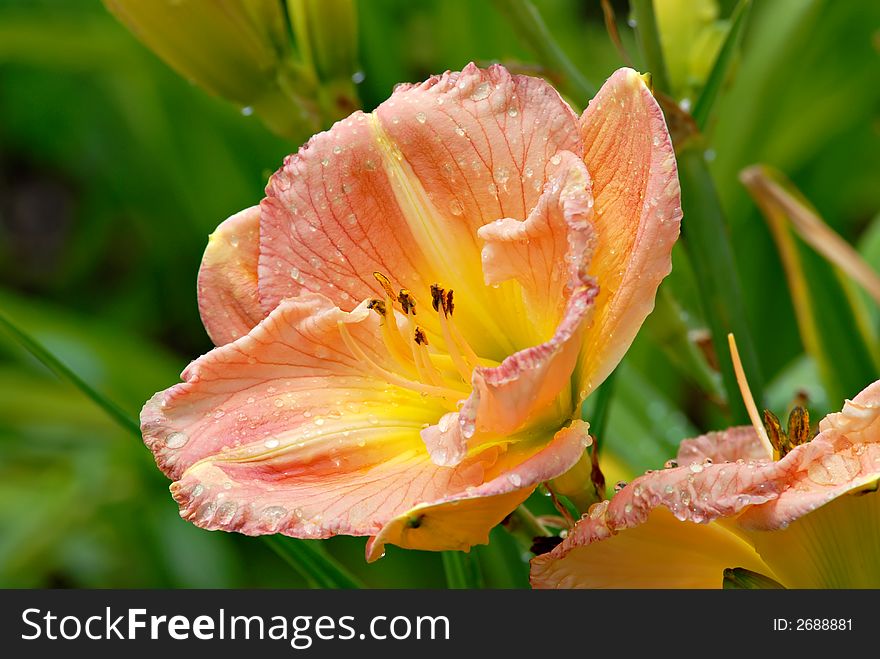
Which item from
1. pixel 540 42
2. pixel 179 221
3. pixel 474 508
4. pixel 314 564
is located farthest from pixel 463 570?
pixel 179 221

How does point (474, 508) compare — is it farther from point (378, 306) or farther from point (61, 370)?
point (61, 370)

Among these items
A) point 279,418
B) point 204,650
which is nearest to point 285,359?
point 279,418

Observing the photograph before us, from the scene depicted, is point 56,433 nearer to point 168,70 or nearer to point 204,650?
point 168,70

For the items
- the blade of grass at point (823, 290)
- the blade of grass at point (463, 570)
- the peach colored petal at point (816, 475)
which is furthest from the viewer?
the blade of grass at point (823, 290)

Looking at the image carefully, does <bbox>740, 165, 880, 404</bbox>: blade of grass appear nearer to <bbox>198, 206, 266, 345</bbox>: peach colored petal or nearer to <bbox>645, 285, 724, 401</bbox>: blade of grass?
<bbox>645, 285, 724, 401</bbox>: blade of grass

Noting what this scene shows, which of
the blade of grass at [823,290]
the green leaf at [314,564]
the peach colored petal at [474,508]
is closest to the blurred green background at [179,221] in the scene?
the blade of grass at [823,290]

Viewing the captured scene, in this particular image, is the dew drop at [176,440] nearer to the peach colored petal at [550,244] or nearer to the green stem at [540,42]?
the peach colored petal at [550,244]

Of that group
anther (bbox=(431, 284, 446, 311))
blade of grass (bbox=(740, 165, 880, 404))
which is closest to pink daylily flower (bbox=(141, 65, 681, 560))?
anther (bbox=(431, 284, 446, 311))
